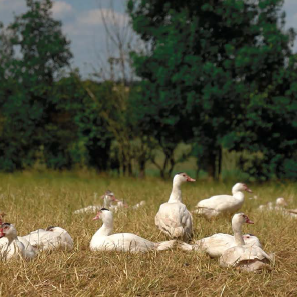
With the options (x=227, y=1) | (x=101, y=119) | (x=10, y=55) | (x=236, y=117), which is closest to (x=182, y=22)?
(x=227, y=1)

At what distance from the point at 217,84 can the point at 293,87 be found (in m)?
2.42

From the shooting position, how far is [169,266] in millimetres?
5582

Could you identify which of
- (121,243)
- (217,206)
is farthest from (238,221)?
(217,206)

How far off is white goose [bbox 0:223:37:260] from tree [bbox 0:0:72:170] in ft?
51.0

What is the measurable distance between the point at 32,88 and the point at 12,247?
1595cm

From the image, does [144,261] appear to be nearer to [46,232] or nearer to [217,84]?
[46,232]

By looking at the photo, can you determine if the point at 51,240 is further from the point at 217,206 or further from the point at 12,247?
the point at 217,206

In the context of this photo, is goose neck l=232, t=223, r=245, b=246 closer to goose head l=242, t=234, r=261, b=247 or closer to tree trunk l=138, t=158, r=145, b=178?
goose head l=242, t=234, r=261, b=247

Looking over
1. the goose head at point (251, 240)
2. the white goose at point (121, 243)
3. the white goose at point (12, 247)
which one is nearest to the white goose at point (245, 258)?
the goose head at point (251, 240)

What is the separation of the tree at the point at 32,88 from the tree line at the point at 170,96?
0.13 ft

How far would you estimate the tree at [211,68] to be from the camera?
1661 centimetres

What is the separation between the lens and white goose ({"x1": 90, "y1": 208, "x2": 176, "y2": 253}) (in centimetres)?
607

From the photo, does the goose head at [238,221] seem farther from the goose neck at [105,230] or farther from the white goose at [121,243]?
the goose neck at [105,230]

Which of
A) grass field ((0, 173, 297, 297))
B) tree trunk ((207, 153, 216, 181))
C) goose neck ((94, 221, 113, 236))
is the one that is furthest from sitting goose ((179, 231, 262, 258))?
tree trunk ((207, 153, 216, 181))
